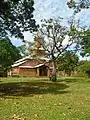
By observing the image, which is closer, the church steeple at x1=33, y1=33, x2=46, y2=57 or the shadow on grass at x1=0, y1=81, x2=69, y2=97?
the shadow on grass at x1=0, y1=81, x2=69, y2=97

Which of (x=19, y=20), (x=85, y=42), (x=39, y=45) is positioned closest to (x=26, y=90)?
(x=19, y=20)

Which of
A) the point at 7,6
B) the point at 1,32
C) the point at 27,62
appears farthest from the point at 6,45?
the point at 27,62

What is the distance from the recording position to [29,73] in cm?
9188

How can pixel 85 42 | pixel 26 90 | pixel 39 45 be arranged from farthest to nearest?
pixel 39 45, pixel 85 42, pixel 26 90

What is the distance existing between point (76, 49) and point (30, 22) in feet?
76.2

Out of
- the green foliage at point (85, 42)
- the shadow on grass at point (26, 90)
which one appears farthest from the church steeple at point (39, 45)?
the shadow on grass at point (26, 90)

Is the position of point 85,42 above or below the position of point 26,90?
above

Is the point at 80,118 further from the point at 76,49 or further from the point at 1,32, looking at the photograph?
the point at 76,49

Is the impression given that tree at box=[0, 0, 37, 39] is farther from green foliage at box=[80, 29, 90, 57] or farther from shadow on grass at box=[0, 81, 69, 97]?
green foliage at box=[80, 29, 90, 57]

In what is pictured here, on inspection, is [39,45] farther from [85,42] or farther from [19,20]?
[19,20]

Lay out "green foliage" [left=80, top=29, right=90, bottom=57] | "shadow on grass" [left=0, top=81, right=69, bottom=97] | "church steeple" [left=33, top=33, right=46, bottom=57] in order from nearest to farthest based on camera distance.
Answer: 1. "shadow on grass" [left=0, top=81, right=69, bottom=97]
2. "green foliage" [left=80, top=29, right=90, bottom=57]
3. "church steeple" [left=33, top=33, right=46, bottom=57]

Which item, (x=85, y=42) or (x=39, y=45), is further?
(x=39, y=45)

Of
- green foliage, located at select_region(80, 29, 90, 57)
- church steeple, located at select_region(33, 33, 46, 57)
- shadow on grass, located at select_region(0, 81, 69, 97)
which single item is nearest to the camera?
shadow on grass, located at select_region(0, 81, 69, 97)

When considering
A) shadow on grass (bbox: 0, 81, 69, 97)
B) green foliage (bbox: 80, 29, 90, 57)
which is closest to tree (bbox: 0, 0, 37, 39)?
shadow on grass (bbox: 0, 81, 69, 97)
